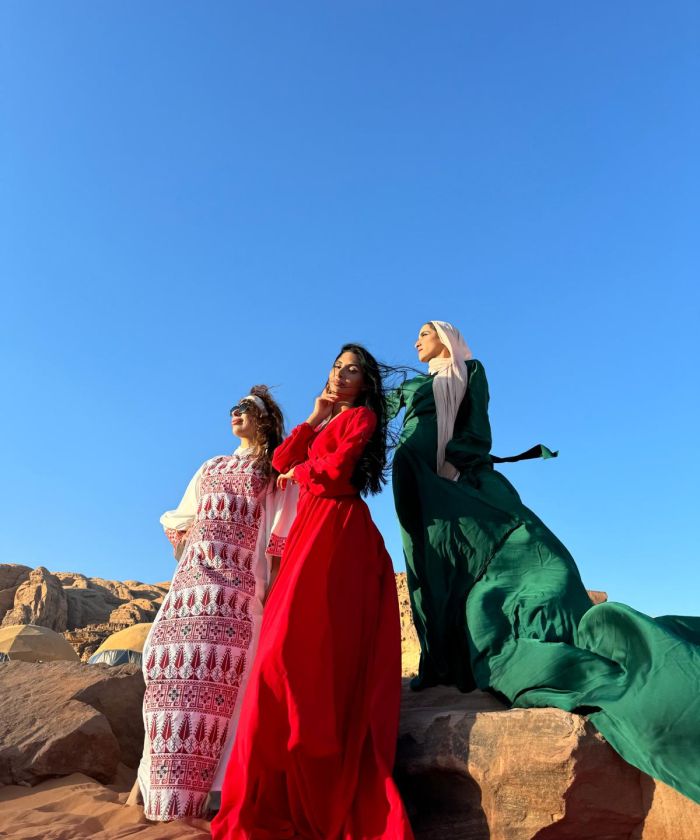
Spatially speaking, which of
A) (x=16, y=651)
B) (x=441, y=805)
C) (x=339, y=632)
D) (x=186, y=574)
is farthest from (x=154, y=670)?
(x=16, y=651)

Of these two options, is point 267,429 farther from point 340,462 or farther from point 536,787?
point 536,787

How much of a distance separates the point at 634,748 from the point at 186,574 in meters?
2.26

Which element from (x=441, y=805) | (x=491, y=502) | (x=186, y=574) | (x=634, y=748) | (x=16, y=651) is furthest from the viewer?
(x=16, y=651)

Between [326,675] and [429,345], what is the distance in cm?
252

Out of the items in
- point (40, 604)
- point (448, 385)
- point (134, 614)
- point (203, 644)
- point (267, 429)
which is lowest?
point (203, 644)

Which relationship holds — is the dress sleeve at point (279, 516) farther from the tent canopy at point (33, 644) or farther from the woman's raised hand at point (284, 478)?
the tent canopy at point (33, 644)

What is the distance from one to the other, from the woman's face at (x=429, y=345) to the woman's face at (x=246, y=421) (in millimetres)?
1269

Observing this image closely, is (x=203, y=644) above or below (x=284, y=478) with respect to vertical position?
below

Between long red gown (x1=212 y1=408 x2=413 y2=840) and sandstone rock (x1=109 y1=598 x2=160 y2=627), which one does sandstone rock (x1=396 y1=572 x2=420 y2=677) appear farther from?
sandstone rock (x1=109 y1=598 x2=160 y2=627)

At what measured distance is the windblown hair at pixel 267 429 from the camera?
172 inches

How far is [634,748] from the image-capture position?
114 inches

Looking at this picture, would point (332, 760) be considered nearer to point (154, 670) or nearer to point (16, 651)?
point (154, 670)

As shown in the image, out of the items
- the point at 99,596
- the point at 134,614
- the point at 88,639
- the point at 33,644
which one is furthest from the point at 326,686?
the point at 99,596

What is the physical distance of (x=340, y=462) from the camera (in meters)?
3.65
